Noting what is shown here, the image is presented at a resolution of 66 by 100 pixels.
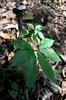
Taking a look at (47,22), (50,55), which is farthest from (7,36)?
(50,55)

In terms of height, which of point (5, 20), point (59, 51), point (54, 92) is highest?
point (5, 20)

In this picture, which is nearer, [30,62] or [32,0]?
[30,62]

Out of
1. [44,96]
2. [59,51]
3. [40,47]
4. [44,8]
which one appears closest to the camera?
[40,47]

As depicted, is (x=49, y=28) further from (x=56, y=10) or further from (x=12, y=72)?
(x=12, y=72)

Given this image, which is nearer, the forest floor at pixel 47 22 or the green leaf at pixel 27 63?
the green leaf at pixel 27 63

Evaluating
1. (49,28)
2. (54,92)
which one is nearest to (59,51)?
(49,28)

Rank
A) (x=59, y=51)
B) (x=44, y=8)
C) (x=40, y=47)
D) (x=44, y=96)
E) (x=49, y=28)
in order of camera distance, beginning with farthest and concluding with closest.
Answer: (x=44, y=8)
(x=49, y=28)
(x=59, y=51)
(x=44, y=96)
(x=40, y=47)

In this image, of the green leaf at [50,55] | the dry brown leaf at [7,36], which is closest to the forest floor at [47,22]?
the dry brown leaf at [7,36]

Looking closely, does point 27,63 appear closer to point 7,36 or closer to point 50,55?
point 50,55

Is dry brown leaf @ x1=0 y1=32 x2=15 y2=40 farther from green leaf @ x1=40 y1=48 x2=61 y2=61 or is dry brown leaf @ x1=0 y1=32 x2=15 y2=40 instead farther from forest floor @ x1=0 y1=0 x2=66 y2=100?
green leaf @ x1=40 y1=48 x2=61 y2=61

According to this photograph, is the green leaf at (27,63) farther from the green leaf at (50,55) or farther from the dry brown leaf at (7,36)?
the dry brown leaf at (7,36)

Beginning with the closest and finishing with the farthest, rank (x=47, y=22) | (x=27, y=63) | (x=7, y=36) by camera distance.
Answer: (x=27, y=63)
(x=7, y=36)
(x=47, y=22)
